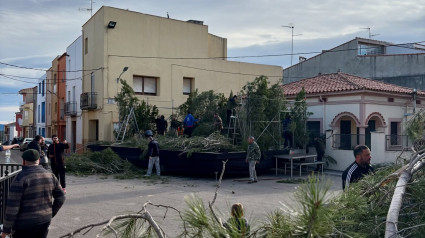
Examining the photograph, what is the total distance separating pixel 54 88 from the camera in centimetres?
3834

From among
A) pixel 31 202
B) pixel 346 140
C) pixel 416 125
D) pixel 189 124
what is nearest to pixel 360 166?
pixel 416 125

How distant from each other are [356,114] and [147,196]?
12.8 metres

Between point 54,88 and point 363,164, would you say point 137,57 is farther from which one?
point 363,164

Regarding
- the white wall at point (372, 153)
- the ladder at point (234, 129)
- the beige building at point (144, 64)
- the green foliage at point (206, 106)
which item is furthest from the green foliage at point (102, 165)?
the white wall at point (372, 153)

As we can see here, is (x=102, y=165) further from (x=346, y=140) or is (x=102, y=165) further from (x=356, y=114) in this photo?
(x=356, y=114)

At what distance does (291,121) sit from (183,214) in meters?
17.0

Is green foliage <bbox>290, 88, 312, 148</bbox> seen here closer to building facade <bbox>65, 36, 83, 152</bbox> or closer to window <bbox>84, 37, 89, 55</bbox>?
building facade <bbox>65, 36, 83, 152</bbox>

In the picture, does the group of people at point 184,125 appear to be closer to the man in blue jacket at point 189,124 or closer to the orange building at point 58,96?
the man in blue jacket at point 189,124

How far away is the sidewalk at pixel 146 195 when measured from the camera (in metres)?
8.75

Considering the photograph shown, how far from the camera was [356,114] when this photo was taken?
20.7 meters

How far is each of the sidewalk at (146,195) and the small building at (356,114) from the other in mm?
4832

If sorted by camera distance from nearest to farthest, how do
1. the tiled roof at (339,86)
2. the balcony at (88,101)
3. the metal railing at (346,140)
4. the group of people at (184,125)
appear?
the group of people at (184,125) → the metal railing at (346,140) → the tiled roof at (339,86) → the balcony at (88,101)

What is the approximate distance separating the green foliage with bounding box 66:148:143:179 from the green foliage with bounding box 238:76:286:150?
15.7ft

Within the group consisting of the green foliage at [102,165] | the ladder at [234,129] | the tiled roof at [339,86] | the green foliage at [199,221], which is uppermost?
the tiled roof at [339,86]
